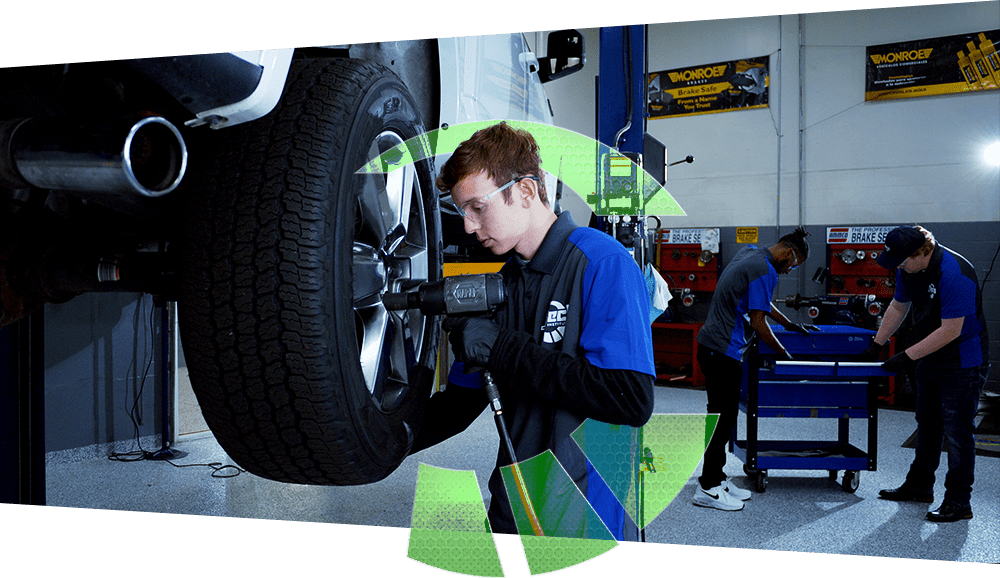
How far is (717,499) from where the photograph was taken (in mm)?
1968

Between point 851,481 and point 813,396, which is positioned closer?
point 851,481

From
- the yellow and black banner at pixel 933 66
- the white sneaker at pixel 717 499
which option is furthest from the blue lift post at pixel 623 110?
the yellow and black banner at pixel 933 66

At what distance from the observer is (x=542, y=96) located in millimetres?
2115

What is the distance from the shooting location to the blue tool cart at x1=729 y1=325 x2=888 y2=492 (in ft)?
6.07

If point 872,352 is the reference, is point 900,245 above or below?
above

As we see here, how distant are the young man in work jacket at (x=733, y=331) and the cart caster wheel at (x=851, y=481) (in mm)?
259

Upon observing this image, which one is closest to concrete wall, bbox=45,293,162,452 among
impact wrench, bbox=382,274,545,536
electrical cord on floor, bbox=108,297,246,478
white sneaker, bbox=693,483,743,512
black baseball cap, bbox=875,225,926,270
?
electrical cord on floor, bbox=108,297,246,478

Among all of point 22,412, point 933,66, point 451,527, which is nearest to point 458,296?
point 451,527

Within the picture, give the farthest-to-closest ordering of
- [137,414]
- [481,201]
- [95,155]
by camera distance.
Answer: [137,414], [481,201], [95,155]

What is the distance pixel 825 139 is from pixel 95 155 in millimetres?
1680

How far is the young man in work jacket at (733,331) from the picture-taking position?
74.5 inches

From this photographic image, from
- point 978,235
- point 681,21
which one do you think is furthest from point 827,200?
point 681,21

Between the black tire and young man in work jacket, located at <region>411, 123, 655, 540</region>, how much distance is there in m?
0.22

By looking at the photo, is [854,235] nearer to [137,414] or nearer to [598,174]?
[598,174]
